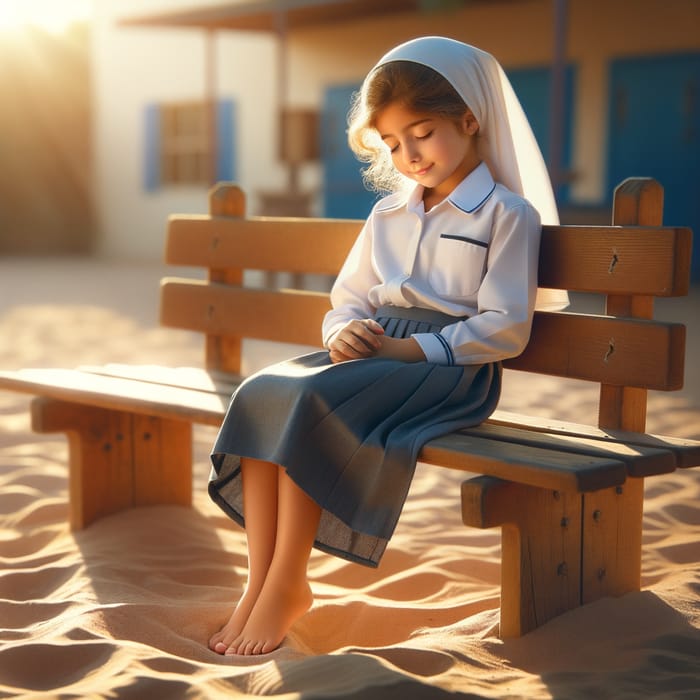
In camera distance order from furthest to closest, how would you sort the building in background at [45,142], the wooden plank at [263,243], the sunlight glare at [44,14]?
the building in background at [45,142], the sunlight glare at [44,14], the wooden plank at [263,243]

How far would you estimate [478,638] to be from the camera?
2.44 m

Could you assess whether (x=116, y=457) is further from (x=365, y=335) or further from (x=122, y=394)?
(x=365, y=335)

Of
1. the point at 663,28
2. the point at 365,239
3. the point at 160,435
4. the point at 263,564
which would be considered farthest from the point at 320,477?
the point at 663,28

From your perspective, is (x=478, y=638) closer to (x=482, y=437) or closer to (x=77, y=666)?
(x=482, y=437)

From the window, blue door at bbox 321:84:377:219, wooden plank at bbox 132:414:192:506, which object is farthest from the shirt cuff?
the window

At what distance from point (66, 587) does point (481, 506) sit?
1230mm

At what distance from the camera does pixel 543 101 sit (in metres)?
11.3

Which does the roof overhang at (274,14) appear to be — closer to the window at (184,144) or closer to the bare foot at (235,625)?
the window at (184,144)

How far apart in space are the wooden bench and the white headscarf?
0.12 metres

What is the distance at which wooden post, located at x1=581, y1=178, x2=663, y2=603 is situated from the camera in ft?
8.47

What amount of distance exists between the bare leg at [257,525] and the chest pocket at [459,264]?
62 centimetres

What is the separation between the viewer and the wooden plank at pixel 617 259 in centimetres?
251

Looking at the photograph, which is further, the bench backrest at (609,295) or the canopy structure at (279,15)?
the canopy structure at (279,15)

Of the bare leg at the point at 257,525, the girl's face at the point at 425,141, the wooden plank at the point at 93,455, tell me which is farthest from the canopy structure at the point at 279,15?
the bare leg at the point at 257,525
